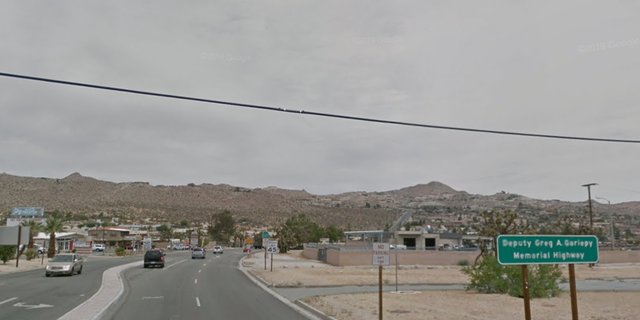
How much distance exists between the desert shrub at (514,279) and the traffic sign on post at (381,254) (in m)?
11.7

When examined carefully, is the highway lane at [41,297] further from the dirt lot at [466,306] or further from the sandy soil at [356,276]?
the sandy soil at [356,276]

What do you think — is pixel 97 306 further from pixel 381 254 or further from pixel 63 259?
pixel 63 259

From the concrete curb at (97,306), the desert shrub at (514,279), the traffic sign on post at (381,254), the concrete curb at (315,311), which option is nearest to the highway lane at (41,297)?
the concrete curb at (97,306)

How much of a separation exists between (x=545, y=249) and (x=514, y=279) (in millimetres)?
15597

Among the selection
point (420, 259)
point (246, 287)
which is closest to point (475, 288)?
point (246, 287)

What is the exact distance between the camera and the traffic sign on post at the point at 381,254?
15.5 m

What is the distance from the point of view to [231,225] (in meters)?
136

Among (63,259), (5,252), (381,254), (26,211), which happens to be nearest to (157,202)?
(26,211)

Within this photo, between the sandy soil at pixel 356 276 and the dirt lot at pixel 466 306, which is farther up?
the dirt lot at pixel 466 306

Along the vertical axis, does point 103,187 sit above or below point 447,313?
above

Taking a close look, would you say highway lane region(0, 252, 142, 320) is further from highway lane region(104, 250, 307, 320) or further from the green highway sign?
the green highway sign

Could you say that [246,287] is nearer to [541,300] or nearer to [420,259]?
[541,300]

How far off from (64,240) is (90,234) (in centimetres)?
2511

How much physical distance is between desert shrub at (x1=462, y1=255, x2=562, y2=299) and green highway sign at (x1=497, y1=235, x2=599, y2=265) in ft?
46.1
